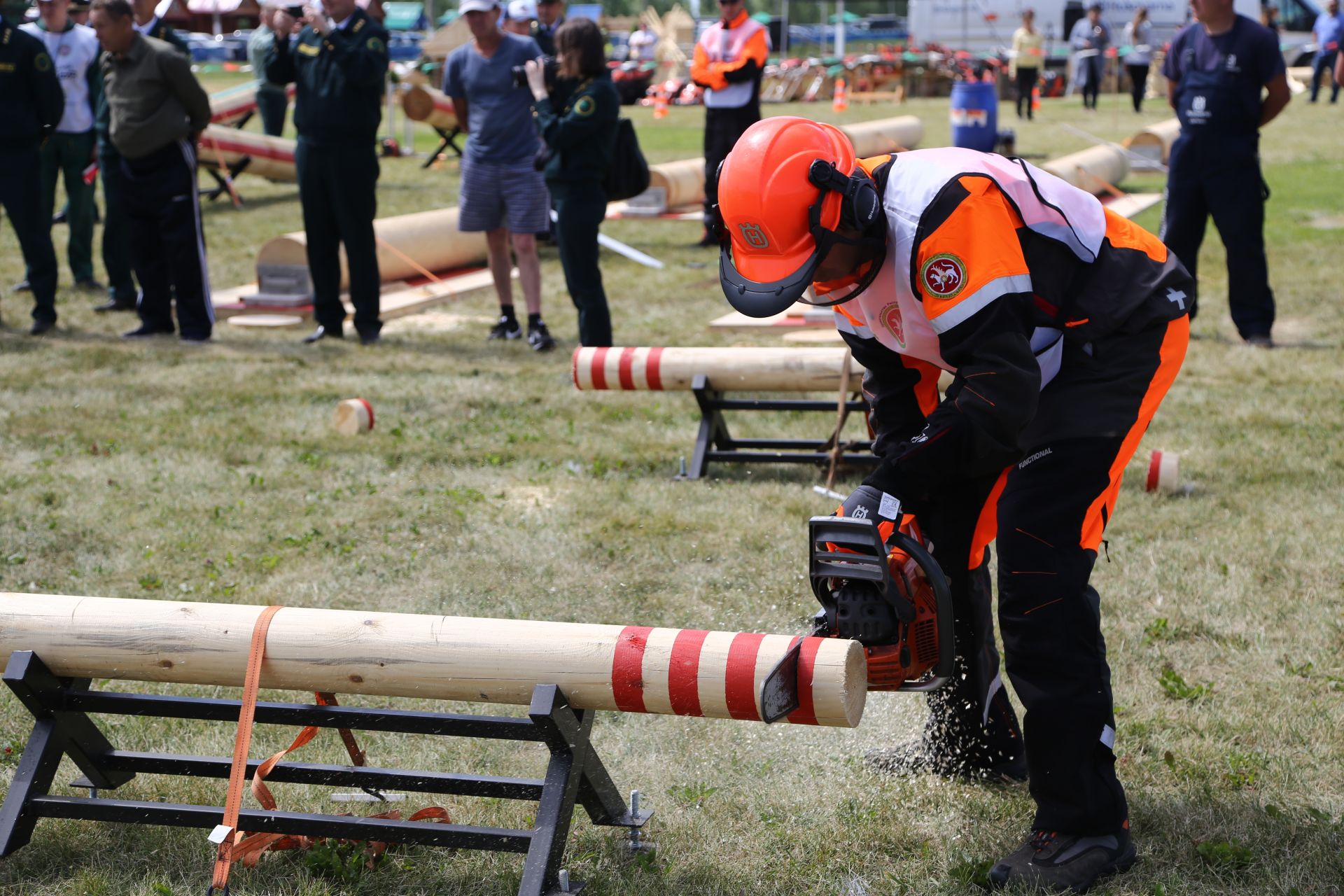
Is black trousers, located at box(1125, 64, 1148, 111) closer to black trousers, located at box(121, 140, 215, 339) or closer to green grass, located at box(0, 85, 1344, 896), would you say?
green grass, located at box(0, 85, 1344, 896)

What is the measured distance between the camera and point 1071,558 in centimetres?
283

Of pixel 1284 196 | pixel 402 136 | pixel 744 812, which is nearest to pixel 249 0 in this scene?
pixel 402 136

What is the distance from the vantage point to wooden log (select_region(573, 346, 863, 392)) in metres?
6.01

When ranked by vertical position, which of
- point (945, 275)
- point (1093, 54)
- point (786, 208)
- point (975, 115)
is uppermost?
point (786, 208)

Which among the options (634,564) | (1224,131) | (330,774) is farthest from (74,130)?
(330,774)

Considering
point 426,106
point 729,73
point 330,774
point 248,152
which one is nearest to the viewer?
point 330,774

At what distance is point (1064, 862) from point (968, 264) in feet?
4.57

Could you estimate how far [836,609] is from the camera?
2.82 m

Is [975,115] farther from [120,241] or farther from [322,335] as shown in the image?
[120,241]

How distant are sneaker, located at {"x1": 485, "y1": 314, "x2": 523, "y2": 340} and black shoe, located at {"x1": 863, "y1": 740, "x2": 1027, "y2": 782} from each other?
18.9ft

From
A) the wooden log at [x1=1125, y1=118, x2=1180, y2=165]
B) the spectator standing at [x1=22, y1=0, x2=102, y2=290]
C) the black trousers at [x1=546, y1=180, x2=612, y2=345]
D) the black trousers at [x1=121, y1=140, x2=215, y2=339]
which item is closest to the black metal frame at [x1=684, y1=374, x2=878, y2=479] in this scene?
the black trousers at [x1=546, y1=180, x2=612, y2=345]

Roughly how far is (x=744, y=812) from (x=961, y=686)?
26.0 inches

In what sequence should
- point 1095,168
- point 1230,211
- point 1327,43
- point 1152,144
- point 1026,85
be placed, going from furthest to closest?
point 1327,43
point 1026,85
point 1152,144
point 1095,168
point 1230,211

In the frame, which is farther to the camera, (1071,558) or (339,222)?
(339,222)
